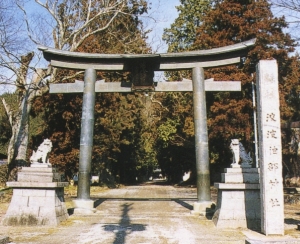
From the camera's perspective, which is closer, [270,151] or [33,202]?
[270,151]

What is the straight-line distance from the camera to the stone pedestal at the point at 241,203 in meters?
8.92

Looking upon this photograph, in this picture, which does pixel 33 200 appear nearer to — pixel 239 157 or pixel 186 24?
pixel 239 157

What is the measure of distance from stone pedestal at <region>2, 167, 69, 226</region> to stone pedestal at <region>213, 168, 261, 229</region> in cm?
436

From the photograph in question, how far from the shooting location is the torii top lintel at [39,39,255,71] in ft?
43.0

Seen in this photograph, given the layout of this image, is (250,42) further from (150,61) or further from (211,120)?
(211,120)

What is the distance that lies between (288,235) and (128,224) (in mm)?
4105

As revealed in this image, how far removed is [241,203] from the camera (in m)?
8.99

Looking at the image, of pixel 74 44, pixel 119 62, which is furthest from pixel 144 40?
pixel 119 62

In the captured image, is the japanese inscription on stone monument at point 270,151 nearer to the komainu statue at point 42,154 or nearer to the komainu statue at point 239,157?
the komainu statue at point 239,157

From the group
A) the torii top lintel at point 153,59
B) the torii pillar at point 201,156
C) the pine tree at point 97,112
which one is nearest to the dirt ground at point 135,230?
the torii pillar at point 201,156

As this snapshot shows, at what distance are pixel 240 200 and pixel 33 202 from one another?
5361 mm

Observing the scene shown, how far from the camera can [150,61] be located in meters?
13.2

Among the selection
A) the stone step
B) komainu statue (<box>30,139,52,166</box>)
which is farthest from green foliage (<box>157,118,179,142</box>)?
the stone step

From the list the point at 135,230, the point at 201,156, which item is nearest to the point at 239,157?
the point at 201,156
